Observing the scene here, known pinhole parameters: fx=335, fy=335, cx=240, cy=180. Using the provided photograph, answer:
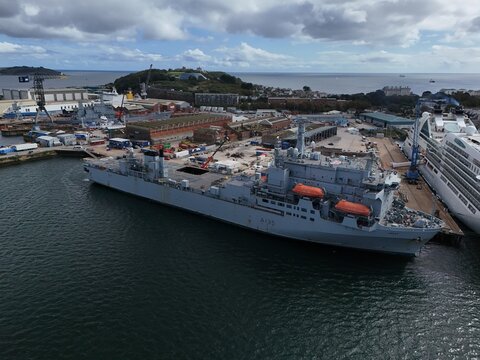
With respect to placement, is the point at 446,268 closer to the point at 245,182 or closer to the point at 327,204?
the point at 327,204

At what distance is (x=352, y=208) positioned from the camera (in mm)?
34406

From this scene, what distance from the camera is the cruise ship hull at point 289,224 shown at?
34.5 m

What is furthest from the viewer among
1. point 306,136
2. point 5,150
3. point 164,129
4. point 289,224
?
point 306,136

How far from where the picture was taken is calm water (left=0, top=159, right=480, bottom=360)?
24.3 metres

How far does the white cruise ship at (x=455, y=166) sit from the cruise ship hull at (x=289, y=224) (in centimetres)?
1193

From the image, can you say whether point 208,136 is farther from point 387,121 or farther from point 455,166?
point 387,121

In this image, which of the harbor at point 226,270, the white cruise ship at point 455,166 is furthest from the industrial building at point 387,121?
the harbor at point 226,270

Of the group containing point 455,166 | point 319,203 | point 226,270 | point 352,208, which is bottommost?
point 226,270

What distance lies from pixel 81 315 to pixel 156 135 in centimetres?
6263

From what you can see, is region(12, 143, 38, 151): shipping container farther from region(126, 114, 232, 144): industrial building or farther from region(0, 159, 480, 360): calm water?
region(0, 159, 480, 360): calm water

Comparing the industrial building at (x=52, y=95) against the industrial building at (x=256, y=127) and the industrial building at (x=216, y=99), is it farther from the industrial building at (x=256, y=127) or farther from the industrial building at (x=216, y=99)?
the industrial building at (x=256, y=127)

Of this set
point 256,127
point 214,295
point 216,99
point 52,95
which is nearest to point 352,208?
point 214,295

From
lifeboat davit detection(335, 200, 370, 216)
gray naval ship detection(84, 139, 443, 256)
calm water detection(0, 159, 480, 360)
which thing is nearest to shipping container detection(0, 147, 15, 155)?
calm water detection(0, 159, 480, 360)

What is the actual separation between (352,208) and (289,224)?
762 centimetres
